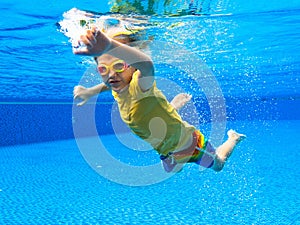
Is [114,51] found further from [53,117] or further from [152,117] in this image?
[53,117]

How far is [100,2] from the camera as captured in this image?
7.75 metres

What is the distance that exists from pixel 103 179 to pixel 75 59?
Answer: 4.50 metres

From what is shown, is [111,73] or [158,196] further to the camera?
[158,196]

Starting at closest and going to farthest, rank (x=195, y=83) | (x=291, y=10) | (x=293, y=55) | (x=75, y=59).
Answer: (x=291, y=10) → (x=75, y=59) → (x=293, y=55) → (x=195, y=83)

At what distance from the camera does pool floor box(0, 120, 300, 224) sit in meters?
7.71

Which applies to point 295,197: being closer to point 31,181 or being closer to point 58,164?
point 31,181

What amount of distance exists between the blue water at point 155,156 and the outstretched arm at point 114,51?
2825 millimetres

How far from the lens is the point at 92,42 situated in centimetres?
268

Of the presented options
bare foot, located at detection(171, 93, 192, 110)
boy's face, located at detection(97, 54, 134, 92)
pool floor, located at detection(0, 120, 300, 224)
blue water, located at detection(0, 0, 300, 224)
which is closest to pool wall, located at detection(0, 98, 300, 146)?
blue water, located at detection(0, 0, 300, 224)

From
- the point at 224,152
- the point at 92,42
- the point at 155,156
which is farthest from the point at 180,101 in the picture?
the point at 155,156

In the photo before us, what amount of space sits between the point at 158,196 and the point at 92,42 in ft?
22.8

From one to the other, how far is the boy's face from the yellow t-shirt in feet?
0.31

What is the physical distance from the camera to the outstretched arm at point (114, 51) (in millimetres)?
2689

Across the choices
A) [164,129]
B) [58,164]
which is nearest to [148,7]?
[164,129]
